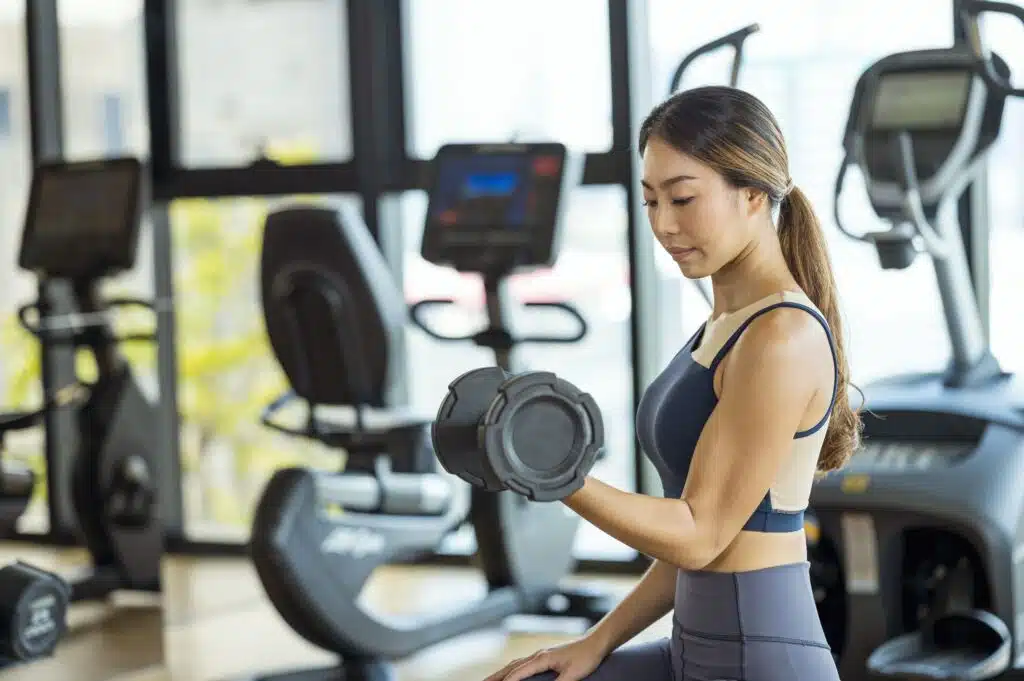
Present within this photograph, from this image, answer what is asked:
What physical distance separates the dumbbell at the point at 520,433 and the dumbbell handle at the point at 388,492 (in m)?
2.14

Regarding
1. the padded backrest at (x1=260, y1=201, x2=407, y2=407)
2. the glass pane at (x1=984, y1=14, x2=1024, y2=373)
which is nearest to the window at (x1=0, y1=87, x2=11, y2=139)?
the padded backrest at (x1=260, y1=201, x2=407, y2=407)

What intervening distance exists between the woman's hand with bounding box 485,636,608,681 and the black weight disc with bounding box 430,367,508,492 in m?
0.52

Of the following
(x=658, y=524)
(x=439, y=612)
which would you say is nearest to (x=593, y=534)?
(x=439, y=612)

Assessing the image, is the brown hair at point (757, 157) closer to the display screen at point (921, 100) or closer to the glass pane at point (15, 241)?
the display screen at point (921, 100)

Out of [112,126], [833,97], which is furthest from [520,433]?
[833,97]

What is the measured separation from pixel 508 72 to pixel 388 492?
1795 millimetres

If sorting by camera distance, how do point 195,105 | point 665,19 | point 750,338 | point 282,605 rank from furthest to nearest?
point 195,105
point 665,19
point 282,605
point 750,338

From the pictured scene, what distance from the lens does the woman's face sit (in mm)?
1656

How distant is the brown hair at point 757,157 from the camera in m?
1.65

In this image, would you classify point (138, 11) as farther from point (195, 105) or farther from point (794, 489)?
point (794, 489)

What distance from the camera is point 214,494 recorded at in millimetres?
4887

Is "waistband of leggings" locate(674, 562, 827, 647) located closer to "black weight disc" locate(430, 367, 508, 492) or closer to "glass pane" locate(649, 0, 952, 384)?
"black weight disc" locate(430, 367, 508, 492)

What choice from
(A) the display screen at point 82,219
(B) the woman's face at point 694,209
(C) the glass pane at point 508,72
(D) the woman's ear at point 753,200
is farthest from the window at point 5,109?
(D) the woman's ear at point 753,200

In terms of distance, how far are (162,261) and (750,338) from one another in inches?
113
